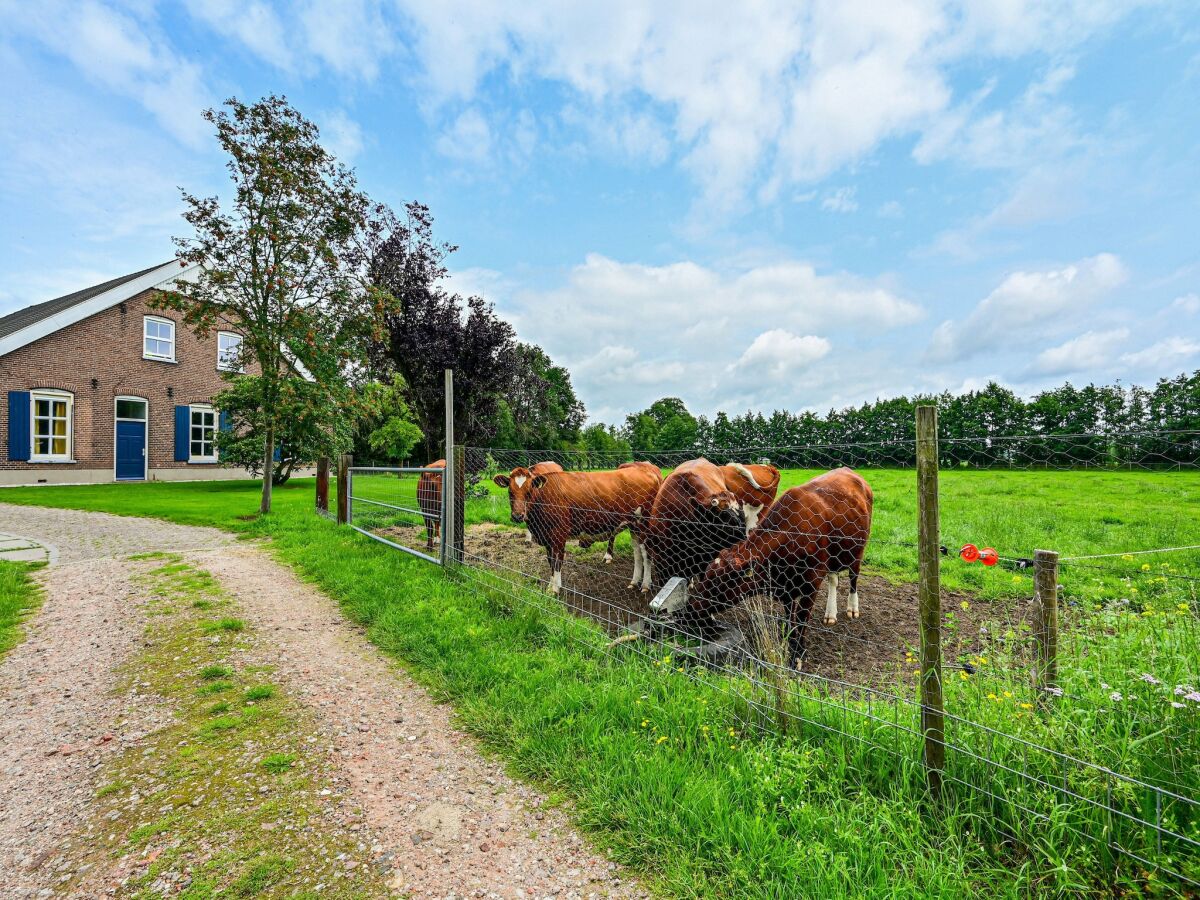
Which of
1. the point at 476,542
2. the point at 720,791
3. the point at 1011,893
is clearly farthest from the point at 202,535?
the point at 1011,893

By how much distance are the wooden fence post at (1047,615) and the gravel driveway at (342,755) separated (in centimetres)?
254

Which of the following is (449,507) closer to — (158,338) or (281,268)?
(281,268)

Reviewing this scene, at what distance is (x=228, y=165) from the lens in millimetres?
10359

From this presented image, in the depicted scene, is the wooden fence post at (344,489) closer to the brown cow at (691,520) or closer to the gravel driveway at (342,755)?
the gravel driveway at (342,755)

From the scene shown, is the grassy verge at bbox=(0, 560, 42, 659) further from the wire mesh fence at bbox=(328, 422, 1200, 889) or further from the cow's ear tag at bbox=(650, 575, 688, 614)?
the cow's ear tag at bbox=(650, 575, 688, 614)

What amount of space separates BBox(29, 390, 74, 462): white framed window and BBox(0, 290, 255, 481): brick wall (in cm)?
19

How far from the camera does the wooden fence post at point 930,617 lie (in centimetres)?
226

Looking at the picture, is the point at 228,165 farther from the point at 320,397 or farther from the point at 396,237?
the point at 396,237

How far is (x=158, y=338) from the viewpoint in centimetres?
1983

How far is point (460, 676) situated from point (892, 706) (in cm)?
273

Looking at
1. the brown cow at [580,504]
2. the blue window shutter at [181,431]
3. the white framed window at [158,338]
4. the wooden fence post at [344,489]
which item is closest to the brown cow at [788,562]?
the brown cow at [580,504]

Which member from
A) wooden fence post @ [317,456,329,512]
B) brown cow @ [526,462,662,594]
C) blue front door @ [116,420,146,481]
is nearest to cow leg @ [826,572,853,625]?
brown cow @ [526,462,662,594]

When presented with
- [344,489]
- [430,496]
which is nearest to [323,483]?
Result: [344,489]

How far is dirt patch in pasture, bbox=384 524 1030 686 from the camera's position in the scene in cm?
420
